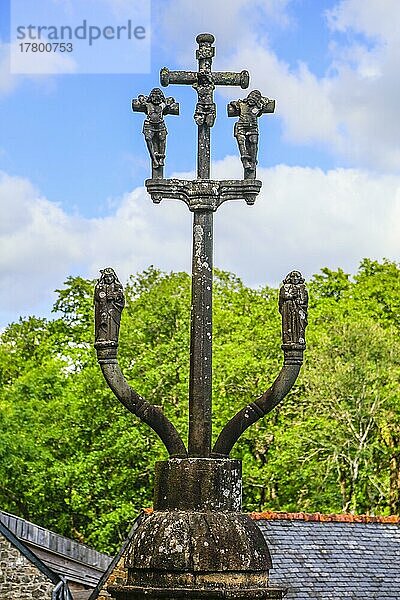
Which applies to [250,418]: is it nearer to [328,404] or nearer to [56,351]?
[328,404]

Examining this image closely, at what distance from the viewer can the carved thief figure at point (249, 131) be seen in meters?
8.15

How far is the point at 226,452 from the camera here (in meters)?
7.71

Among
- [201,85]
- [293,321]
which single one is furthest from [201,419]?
[201,85]

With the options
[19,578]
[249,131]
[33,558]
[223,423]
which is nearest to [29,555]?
[33,558]

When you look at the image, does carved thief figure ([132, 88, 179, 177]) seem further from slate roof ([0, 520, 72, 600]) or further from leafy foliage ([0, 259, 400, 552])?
leafy foliage ([0, 259, 400, 552])

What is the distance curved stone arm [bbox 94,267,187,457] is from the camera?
302 inches

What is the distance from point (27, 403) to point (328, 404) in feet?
31.2

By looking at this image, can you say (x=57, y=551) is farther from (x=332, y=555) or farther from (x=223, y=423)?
(x=223, y=423)

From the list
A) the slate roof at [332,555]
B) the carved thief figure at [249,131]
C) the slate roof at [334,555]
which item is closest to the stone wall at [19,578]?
the slate roof at [332,555]

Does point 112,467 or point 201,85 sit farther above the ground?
point 201,85

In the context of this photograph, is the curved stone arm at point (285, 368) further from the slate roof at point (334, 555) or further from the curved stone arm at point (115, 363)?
the slate roof at point (334, 555)

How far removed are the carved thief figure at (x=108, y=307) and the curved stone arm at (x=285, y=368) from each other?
104cm

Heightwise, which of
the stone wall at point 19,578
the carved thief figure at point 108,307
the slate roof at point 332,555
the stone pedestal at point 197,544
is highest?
the carved thief figure at point 108,307

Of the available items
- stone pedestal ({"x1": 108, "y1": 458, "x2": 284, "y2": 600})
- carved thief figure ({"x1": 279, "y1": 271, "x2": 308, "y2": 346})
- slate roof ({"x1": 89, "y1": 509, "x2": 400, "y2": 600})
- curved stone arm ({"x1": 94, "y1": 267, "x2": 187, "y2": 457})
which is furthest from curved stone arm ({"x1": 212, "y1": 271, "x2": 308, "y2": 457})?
slate roof ({"x1": 89, "y1": 509, "x2": 400, "y2": 600})
